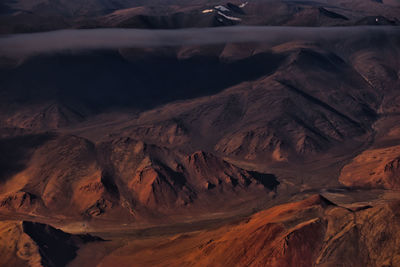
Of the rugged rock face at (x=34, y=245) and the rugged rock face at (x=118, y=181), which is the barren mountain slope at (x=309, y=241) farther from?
the rugged rock face at (x=118, y=181)

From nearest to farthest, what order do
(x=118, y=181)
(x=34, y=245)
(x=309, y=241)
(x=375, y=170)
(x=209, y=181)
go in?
(x=309, y=241) → (x=34, y=245) → (x=118, y=181) → (x=209, y=181) → (x=375, y=170)

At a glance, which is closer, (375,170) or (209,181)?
(209,181)

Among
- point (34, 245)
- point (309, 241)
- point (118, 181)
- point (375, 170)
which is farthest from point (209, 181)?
point (309, 241)

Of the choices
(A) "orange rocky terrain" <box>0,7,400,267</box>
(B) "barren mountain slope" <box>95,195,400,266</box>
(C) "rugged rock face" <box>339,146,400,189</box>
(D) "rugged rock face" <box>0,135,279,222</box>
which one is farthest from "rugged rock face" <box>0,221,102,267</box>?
(C) "rugged rock face" <box>339,146,400,189</box>

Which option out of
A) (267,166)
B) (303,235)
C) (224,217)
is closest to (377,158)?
(267,166)

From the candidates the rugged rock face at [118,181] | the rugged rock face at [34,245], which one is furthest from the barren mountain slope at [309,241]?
the rugged rock face at [118,181]

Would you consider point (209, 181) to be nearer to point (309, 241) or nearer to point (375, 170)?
point (375, 170)

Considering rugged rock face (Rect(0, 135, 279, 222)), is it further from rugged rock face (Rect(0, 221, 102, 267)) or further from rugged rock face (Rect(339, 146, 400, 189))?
rugged rock face (Rect(0, 221, 102, 267))

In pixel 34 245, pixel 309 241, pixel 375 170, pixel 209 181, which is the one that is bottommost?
pixel 375 170

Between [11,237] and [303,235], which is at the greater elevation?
[303,235]

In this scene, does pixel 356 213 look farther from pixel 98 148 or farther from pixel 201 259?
pixel 98 148
